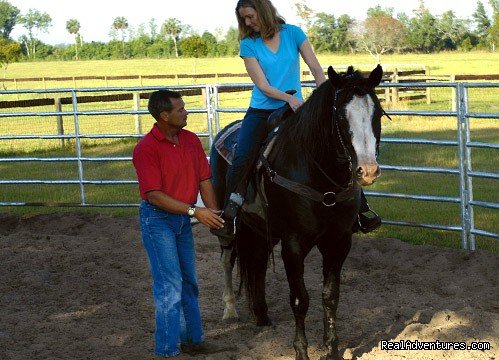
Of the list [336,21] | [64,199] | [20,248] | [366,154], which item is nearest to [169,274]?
[366,154]

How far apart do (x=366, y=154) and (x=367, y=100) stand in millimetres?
347

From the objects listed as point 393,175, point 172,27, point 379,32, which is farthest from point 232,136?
point 172,27

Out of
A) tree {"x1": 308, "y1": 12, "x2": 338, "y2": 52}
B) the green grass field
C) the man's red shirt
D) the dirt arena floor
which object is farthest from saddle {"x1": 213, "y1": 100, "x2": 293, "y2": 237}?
tree {"x1": 308, "y1": 12, "x2": 338, "y2": 52}

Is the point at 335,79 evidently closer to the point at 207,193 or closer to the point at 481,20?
the point at 207,193

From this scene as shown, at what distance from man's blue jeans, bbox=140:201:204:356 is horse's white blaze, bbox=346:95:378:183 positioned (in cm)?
121

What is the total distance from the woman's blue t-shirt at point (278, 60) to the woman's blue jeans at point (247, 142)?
73mm

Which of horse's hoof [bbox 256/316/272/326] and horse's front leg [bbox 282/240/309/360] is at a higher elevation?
horse's front leg [bbox 282/240/309/360]

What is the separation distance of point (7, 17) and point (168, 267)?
468ft

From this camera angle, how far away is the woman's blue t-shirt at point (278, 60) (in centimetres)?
589

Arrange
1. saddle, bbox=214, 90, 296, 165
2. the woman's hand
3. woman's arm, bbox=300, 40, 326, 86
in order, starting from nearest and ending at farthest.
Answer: the woman's hand, saddle, bbox=214, 90, 296, 165, woman's arm, bbox=300, 40, 326, 86

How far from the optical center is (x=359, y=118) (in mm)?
4688

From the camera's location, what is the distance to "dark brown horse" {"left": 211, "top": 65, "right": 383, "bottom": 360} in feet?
15.7

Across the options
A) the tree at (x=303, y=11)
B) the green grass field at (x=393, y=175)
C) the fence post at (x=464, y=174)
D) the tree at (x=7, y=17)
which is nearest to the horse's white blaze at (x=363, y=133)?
→ the fence post at (x=464, y=174)

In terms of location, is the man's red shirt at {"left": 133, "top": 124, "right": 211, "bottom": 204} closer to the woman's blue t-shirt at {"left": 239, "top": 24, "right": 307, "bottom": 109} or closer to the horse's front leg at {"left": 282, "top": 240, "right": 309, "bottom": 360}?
the horse's front leg at {"left": 282, "top": 240, "right": 309, "bottom": 360}
